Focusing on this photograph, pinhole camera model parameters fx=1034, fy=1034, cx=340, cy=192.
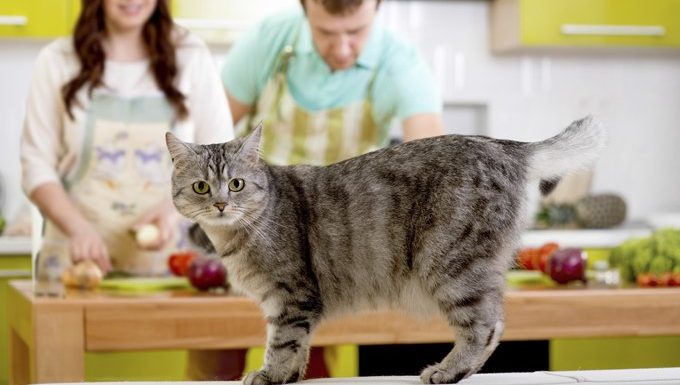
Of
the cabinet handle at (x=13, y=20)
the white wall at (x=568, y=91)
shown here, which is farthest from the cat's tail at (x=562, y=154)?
the white wall at (x=568, y=91)

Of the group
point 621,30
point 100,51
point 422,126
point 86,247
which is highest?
point 621,30

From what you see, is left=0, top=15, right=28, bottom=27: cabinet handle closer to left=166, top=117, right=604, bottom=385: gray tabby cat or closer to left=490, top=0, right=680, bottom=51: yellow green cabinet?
left=490, top=0, right=680, bottom=51: yellow green cabinet

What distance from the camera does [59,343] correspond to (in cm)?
188

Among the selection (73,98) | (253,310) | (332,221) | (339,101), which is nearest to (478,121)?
(339,101)

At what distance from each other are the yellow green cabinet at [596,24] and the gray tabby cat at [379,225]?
326 centimetres

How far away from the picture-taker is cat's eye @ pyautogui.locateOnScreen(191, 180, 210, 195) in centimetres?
109

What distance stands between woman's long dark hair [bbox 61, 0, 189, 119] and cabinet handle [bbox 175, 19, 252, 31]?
148cm

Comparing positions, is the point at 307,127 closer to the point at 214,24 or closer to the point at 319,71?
the point at 319,71

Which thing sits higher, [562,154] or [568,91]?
[568,91]

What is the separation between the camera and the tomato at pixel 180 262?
89.1 inches

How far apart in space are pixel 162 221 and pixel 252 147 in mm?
1435

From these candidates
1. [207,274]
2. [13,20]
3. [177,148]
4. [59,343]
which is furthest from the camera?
[13,20]

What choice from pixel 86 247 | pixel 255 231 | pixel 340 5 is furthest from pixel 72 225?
pixel 255 231

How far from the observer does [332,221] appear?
1.16 m
